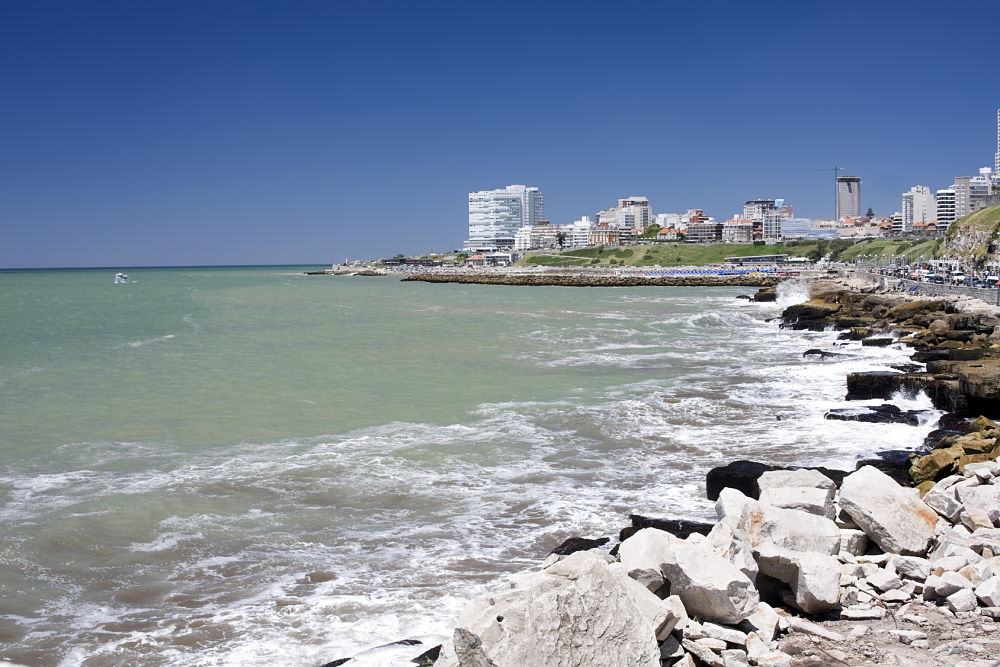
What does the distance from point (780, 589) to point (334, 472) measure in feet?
23.0

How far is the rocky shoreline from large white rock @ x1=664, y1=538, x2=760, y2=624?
0.01 meters

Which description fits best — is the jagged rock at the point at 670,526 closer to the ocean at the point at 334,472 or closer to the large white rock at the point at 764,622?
the ocean at the point at 334,472

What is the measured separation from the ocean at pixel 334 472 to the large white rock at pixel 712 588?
1983mm

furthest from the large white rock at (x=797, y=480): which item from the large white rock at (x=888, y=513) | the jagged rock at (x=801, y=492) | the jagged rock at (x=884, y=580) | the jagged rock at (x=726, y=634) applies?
the jagged rock at (x=726, y=634)

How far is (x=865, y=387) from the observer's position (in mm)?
15734

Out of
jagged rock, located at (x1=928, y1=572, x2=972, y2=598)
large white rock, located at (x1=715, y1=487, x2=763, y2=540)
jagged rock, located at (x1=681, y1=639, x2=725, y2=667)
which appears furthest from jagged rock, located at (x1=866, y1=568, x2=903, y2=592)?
jagged rock, located at (x1=681, y1=639, x2=725, y2=667)

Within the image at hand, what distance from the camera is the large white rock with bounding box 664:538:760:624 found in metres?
5.24

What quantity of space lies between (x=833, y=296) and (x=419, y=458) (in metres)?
41.4

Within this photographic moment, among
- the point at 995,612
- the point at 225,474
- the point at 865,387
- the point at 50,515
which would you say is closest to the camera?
the point at 995,612

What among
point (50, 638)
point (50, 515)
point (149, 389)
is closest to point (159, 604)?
point (50, 638)

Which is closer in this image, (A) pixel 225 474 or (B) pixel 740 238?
(A) pixel 225 474

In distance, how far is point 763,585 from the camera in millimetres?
6090

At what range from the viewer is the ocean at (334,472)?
6891 mm

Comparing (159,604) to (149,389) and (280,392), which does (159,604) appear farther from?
(149,389)
